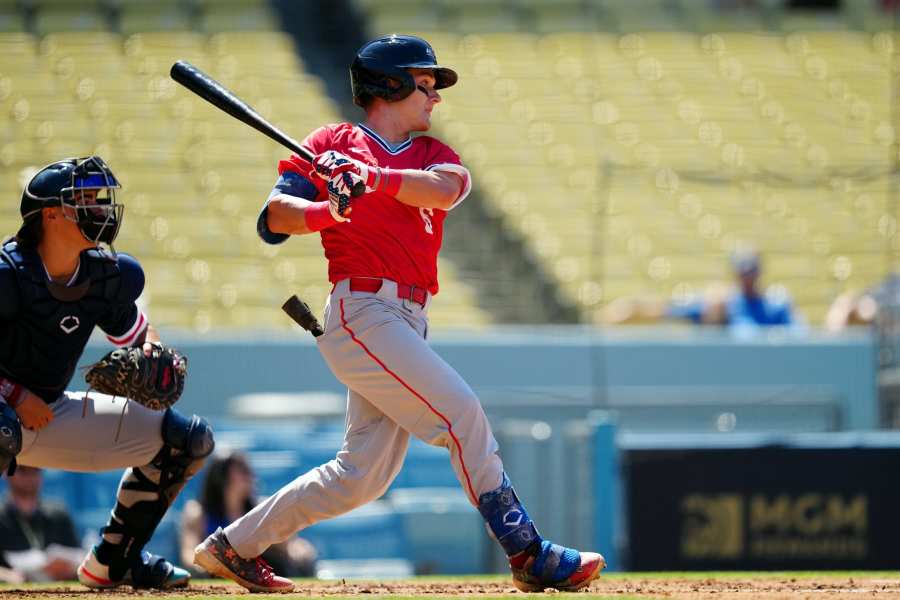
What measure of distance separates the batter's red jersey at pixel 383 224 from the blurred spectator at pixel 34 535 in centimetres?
325

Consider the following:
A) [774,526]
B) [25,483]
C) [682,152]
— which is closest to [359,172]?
[25,483]

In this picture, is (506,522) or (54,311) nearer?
(506,522)

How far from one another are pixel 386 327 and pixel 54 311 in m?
1.13

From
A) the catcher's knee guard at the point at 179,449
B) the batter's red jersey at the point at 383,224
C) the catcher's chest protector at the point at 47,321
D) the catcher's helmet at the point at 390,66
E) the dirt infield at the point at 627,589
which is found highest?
the catcher's helmet at the point at 390,66

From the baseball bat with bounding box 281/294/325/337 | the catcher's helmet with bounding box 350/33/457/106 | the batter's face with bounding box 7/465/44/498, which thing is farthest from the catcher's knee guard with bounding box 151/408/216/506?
the batter's face with bounding box 7/465/44/498

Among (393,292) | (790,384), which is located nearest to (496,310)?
(790,384)

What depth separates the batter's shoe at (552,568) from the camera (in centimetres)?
462

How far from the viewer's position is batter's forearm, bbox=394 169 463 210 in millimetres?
4500

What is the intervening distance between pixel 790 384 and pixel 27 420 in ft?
20.8

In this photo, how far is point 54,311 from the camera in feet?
15.7

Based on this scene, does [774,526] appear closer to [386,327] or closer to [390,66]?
[386,327]

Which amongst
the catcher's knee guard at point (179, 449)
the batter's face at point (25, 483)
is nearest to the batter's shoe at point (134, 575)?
the catcher's knee guard at point (179, 449)

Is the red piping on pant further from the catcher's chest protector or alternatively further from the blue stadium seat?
the blue stadium seat

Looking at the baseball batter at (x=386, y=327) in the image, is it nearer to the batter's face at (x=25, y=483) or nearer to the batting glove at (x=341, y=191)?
the batting glove at (x=341, y=191)
